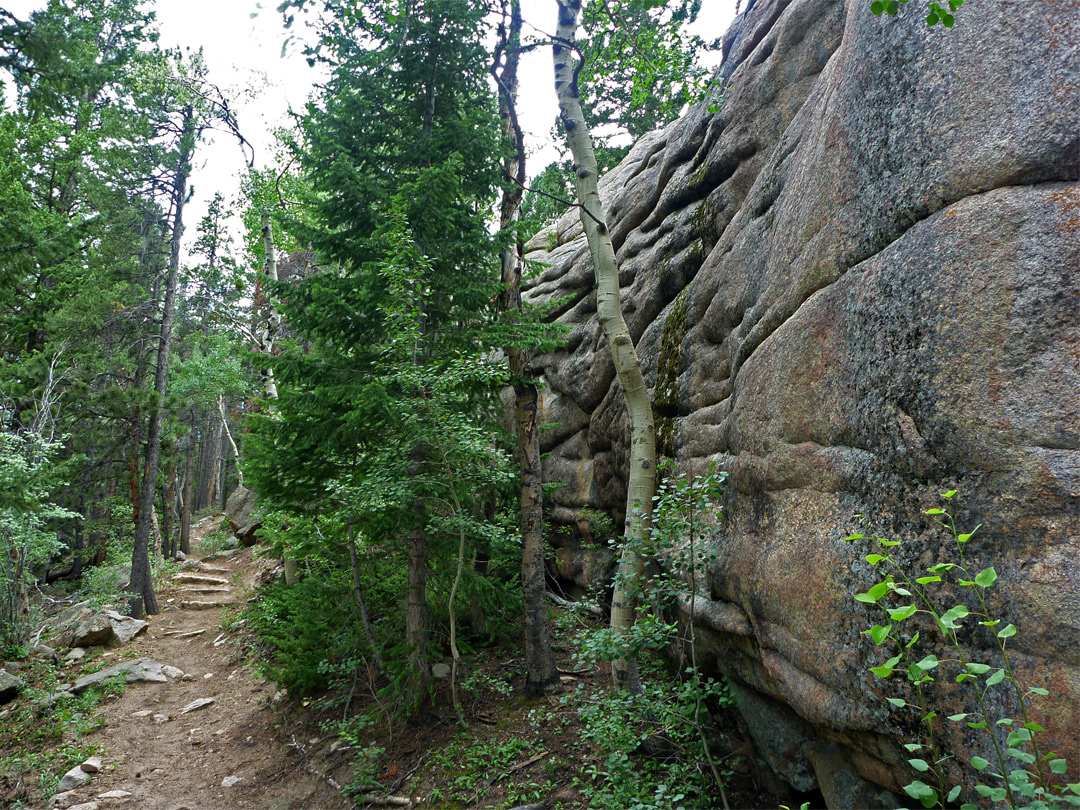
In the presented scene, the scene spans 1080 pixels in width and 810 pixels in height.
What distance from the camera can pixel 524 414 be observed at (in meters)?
8.52

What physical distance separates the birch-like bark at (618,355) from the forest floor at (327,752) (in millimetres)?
813

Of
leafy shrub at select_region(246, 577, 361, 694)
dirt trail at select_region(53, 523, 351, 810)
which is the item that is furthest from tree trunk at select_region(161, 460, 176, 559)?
leafy shrub at select_region(246, 577, 361, 694)

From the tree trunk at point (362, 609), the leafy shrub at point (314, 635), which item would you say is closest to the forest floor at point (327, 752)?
the leafy shrub at point (314, 635)

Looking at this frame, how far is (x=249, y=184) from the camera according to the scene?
1914 cm

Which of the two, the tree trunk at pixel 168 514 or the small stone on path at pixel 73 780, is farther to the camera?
the tree trunk at pixel 168 514

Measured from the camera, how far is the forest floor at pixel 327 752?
6.21 meters

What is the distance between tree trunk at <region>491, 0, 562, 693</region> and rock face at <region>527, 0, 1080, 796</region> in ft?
9.47

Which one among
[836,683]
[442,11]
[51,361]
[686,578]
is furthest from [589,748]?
[51,361]

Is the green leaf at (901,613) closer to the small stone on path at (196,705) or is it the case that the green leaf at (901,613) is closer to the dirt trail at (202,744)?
the dirt trail at (202,744)

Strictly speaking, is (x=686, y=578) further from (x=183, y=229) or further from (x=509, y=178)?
(x=183, y=229)

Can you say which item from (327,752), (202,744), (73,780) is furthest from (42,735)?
(327,752)

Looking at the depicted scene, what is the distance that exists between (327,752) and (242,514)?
1900 cm

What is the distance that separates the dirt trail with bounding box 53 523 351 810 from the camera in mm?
7109

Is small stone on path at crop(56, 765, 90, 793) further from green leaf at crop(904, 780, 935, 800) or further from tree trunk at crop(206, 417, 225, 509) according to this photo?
tree trunk at crop(206, 417, 225, 509)
